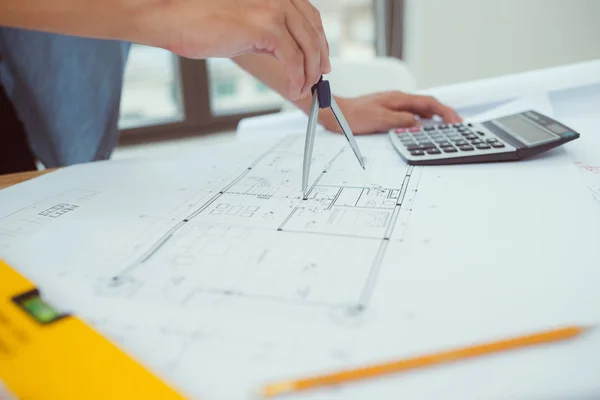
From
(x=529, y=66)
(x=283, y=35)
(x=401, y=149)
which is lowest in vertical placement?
(x=529, y=66)

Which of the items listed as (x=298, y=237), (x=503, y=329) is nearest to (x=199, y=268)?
(x=298, y=237)

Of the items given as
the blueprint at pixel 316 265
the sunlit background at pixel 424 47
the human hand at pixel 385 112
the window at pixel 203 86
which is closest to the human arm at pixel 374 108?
the human hand at pixel 385 112

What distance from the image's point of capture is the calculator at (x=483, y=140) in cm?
51

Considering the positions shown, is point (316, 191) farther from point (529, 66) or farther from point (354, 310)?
point (529, 66)

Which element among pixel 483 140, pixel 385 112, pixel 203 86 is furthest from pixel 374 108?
pixel 203 86

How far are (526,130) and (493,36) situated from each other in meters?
1.20

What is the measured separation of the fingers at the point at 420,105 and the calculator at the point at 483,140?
8 centimetres

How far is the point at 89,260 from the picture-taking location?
0.34 m

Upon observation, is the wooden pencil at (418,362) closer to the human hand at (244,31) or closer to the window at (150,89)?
the human hand at (244,31)

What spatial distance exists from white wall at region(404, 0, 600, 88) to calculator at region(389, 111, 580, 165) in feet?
3.55

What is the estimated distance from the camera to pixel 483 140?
54 centimetres

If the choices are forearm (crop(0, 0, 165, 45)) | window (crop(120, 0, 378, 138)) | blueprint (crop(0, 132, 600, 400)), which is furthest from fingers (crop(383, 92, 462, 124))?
window (crop(120, 0, 378, 138))

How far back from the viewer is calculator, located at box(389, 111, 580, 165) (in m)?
0.51

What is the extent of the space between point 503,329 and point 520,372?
1.2 inches
